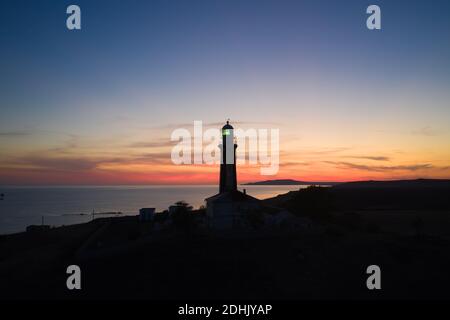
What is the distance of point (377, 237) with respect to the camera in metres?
31.8

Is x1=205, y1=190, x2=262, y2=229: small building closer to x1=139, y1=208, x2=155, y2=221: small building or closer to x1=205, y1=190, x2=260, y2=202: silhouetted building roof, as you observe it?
→ x1=205, y1=190, x2=260, y2=202: silhouetted building roof

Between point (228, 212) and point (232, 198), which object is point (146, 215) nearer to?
point (228, 212)

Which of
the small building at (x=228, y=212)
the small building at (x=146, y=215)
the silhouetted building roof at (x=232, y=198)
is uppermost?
the silhouetted building roof at (x=232, y=198)

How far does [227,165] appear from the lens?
128 ft

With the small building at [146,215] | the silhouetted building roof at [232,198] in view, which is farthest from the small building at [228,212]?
the small building at [146,215]

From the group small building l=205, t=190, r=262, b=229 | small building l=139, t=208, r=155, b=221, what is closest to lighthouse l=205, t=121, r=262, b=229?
small building l=205, t=190, r=262, b=229

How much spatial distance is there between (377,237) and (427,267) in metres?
7.50

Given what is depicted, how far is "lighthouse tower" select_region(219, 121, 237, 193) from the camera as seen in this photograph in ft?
127

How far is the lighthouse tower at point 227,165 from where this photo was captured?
38.6 metres

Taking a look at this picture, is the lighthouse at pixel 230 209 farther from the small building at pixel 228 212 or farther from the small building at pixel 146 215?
the small building at pixel 146 215
